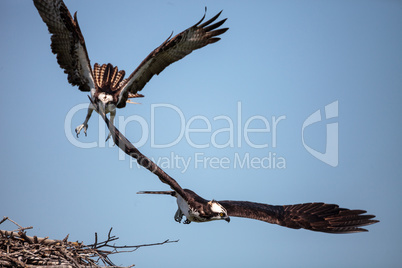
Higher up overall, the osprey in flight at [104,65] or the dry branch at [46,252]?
the osprey in flight at [104,65]

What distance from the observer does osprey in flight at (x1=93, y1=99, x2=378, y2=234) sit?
901cm

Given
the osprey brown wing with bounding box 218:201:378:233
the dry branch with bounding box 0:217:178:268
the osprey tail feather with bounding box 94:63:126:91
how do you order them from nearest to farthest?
the dry branch with bounding box 0:217:178:268 < the osprey brown wing with bounding box 218:201:378:233 < the osprey tail feather with bounding box 94:63:126:91

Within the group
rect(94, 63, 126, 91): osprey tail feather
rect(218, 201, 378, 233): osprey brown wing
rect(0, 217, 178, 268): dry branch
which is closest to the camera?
rect(0, 217, 178, 268): dry branch

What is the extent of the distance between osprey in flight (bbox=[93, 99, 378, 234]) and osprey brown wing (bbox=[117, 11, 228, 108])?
28.8 inches

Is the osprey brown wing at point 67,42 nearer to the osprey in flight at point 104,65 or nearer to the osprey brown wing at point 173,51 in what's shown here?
the osprey in flight at point 104,65

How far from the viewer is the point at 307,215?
1092 centimetres

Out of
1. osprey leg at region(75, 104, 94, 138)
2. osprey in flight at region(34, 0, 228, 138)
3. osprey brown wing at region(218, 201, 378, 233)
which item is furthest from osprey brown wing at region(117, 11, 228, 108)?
osprey brown wing at region(218, 201, 378, 233)

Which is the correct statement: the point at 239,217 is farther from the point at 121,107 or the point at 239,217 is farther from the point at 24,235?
the point at 24,235

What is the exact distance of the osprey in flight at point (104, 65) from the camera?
31.3 feet

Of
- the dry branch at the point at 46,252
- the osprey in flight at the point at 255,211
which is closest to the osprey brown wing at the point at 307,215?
the osprey in flight at the point at 255,211

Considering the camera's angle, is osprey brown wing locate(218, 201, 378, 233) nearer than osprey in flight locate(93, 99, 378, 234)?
No

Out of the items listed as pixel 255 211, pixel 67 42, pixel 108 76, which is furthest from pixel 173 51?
pixel 255 211

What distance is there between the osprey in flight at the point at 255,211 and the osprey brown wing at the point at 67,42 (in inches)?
28.9

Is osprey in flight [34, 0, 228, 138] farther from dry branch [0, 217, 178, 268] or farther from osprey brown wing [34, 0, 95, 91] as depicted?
dry branch [0, 217, 178, 268]
